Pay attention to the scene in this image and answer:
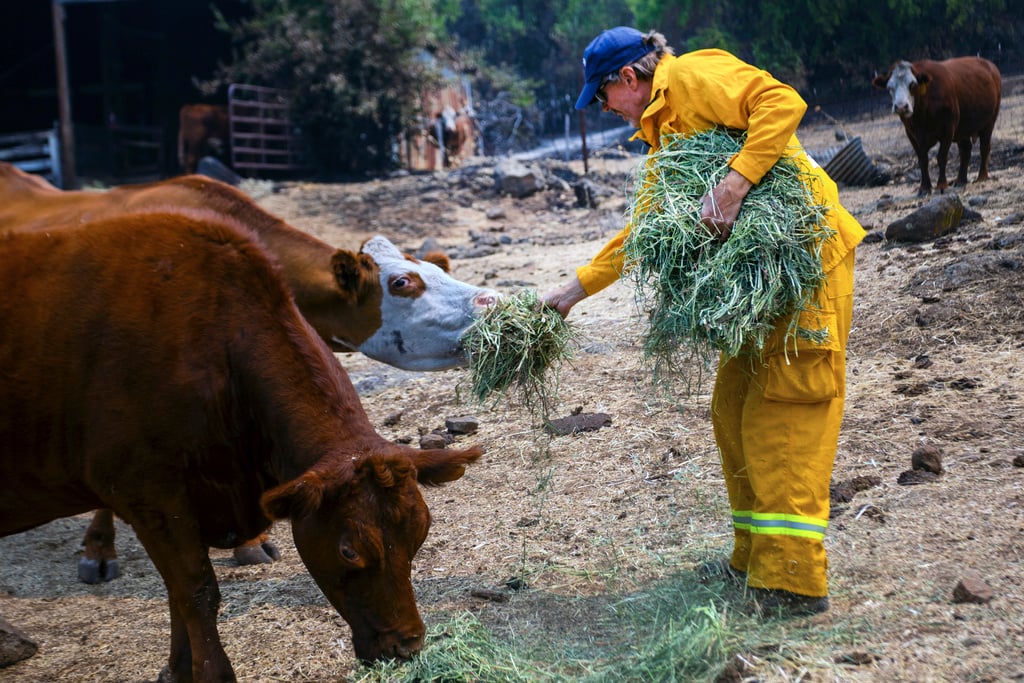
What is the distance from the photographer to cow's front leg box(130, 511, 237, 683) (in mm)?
3387

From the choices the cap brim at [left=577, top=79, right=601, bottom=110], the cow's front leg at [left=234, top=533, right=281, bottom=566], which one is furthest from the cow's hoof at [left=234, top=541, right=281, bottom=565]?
the cap brim at [left=577, top=79, right=601, bottom=110]

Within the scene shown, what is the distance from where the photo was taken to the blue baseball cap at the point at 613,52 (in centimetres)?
371

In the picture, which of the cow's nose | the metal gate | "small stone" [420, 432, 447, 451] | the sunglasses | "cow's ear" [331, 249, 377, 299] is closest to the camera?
the sunglasses

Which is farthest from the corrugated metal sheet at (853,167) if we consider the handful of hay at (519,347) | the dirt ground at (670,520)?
the handful of hay at (519,347)

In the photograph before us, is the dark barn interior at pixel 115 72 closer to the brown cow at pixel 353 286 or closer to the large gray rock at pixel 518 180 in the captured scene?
the large gray rock at pixel 518 180

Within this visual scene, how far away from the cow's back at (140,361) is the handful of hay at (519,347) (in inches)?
40.7

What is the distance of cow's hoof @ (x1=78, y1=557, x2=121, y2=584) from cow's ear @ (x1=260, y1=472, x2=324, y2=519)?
107 inches

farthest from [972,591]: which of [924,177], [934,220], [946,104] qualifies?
[946,104]

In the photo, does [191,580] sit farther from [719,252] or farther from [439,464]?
[719,252]

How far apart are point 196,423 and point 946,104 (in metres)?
9.52

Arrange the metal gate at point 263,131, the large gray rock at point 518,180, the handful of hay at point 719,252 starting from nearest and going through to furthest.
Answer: the handful of hay at point 719,252
the large gray rock at point 518,180
the metal gate at point 263,131

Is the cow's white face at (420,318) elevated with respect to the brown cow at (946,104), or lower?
lower

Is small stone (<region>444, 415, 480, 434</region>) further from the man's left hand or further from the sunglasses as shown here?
the man's left hand

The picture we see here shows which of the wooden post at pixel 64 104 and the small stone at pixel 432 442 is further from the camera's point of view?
the wooden post at pixel 64 104
